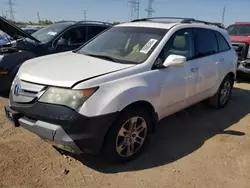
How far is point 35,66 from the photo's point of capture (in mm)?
3457

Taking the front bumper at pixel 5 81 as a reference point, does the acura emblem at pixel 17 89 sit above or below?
above

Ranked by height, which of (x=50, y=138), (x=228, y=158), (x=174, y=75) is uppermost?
(x=174, y=75)

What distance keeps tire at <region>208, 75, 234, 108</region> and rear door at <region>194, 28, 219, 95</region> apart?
48cm

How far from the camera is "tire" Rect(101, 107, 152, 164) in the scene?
10.0 ft

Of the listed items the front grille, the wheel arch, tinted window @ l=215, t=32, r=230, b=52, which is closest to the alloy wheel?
the wheel arch

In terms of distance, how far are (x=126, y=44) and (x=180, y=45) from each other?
0.85 m

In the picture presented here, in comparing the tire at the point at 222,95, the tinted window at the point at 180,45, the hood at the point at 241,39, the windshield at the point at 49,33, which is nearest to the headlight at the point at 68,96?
the tinted window at the point at 180,45

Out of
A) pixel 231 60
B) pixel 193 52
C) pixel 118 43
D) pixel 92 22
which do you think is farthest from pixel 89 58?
pixel 92 22

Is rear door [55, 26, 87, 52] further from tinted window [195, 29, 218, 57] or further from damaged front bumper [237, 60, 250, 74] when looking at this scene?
damaged front bumper [237, 60, 250, 74]

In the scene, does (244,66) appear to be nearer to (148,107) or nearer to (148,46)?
(148,46)

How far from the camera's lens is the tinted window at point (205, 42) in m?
4.51

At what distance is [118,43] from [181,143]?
1762 mm

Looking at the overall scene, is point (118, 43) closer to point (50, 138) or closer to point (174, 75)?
point (174, 75)

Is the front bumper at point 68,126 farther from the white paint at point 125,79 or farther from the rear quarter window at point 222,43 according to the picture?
the rear quarter window at point 222,43
